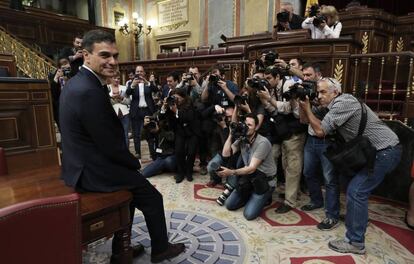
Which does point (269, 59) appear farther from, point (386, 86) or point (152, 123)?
point (386, 86)

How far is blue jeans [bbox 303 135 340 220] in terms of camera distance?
249 cm

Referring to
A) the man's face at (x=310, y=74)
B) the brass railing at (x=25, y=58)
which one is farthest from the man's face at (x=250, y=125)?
the brass railing at (x=25, y=58)

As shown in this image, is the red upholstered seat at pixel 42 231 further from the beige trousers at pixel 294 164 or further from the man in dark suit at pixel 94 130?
the beige trousers at pixel 294 164

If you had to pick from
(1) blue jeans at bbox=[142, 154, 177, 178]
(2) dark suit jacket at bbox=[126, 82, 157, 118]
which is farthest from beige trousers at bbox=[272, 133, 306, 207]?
(2) dark suit jacket at bbox=[126, 82, 157, 118]

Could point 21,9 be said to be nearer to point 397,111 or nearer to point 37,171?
point 37,171

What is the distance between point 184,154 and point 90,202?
2.46m

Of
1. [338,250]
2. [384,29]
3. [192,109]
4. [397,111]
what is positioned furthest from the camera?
[384,29]

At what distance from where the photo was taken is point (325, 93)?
2203mm

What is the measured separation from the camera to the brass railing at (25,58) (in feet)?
21.8

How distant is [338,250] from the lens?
6.98ft

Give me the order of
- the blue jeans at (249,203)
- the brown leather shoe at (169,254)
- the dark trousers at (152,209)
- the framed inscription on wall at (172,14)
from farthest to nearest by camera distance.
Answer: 1. the framed inscription on wall at (172,14)
2. the blue jeans at (249,203)
3. the brown leather shoe at (169,254)
4. the dark trousers at (152,209)

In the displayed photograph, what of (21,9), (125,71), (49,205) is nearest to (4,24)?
(21,9)

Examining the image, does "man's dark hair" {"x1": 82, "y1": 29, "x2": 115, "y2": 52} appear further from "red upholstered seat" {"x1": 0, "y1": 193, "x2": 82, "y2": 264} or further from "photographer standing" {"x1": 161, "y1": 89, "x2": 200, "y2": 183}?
"photographer standing" {"x1": 161, "y1": 89, "x2": 200, "y2": 183}

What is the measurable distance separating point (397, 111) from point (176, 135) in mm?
3180
